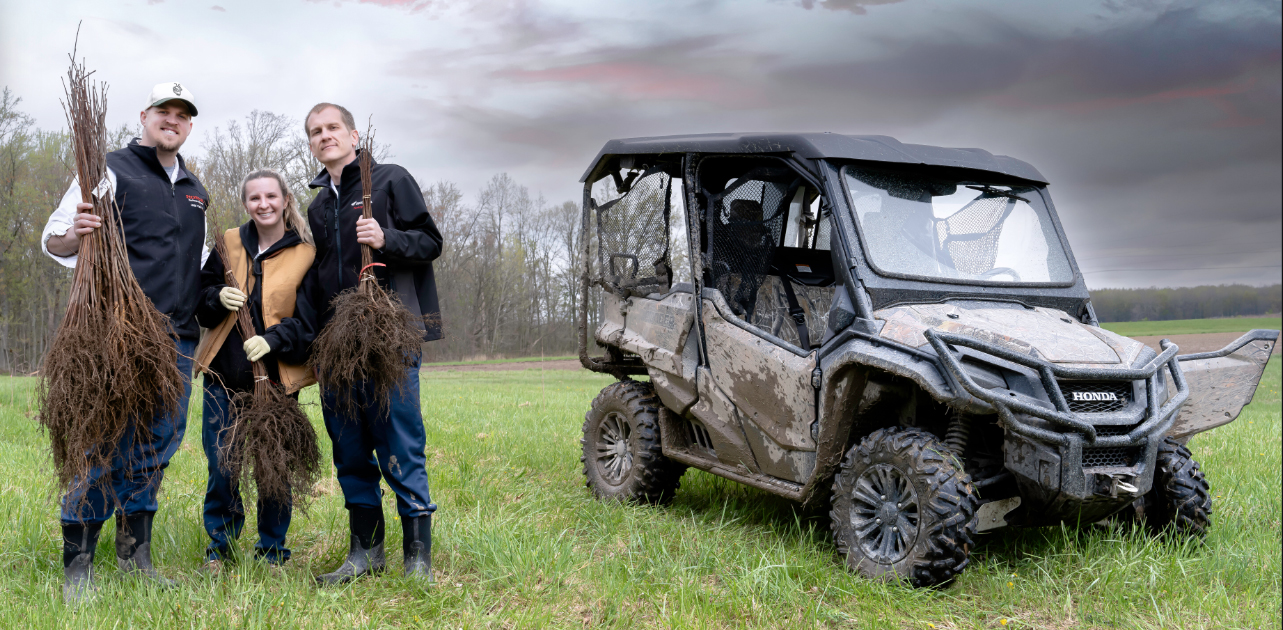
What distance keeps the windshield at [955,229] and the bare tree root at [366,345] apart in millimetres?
2296

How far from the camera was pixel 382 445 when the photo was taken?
3762 mm

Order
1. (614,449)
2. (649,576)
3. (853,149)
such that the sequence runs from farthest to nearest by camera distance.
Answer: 1. (614,449)
2. (853,149)
3. (649,576)

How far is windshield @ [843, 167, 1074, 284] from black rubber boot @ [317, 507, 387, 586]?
2746 mm

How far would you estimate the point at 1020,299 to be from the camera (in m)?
4.34

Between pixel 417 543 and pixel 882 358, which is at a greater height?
pixel 882 358

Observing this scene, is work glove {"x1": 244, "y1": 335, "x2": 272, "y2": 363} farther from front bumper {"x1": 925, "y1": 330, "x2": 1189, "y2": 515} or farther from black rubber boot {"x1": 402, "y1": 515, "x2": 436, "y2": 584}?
front bumper {"x1": 925, "y1": 330, "x2": 1189, "y2": 515}

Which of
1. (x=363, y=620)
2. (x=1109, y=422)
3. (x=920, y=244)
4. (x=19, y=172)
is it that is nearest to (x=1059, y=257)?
(x=920, y=244)

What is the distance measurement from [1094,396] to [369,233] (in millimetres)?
3178

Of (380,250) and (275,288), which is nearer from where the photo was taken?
(380,250)

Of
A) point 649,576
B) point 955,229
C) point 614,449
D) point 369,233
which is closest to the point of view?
point 369,233

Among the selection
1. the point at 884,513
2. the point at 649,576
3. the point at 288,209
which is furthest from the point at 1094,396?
the point at 288,209

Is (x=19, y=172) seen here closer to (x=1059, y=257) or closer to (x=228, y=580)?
(x=228, y=580)

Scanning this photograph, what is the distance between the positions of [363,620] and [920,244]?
3211 millimetres

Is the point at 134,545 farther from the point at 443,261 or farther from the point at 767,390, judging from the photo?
the point at 443,261
